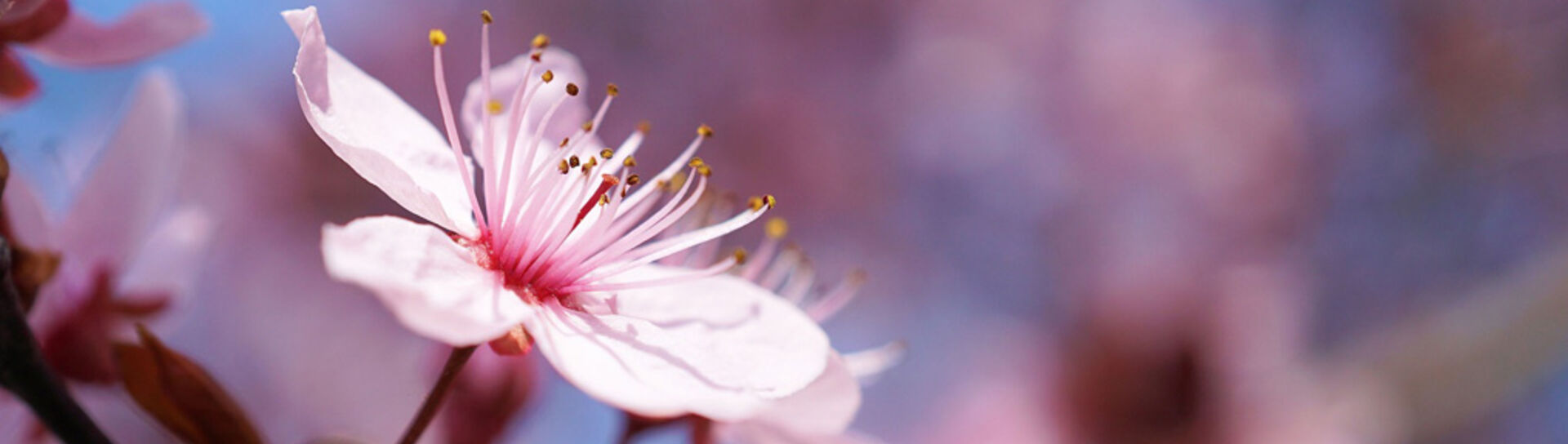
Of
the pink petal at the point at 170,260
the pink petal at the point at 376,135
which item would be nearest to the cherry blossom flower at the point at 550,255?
the pink petal at the point at 376,135

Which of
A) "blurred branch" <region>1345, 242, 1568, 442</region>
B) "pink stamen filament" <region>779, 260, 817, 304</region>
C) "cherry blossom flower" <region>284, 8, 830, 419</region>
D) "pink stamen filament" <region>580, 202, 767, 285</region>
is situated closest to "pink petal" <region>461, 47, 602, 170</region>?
"cherry blossom flower" <region>284, 8, 830, 419</region>

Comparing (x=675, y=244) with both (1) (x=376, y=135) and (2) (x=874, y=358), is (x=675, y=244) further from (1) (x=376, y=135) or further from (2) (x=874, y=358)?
(2) (x=874, y=358)

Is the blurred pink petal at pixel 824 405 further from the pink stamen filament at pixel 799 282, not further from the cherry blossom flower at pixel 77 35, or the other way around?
the cherry blossom flower at pixel 77 35

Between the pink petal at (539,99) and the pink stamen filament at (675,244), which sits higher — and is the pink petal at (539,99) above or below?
above

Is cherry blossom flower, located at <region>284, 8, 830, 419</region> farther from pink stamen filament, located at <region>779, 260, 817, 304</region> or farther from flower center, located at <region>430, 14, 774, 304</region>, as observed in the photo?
pink stamen filament, located at <region>779, 260, 817, 304</region>

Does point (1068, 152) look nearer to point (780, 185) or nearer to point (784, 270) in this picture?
point (780, 185)

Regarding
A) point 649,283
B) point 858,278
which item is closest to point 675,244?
point 649,283

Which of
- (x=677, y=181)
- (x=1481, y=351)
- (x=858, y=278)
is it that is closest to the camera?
(x=677, y=181)
